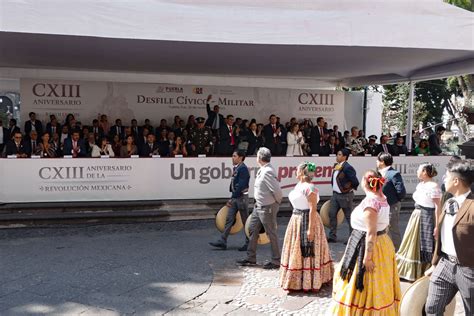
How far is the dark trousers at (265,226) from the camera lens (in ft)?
21.0

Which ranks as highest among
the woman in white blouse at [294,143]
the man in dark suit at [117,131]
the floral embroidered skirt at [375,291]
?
the man in dark suit at [117,131]

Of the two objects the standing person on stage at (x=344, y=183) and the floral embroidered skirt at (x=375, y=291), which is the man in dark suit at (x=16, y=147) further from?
the floral embroidered skirt at (x=375, y=291)

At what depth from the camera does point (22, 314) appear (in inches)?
189

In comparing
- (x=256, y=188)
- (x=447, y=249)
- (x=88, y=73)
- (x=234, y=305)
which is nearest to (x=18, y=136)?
(x=88, y=73)

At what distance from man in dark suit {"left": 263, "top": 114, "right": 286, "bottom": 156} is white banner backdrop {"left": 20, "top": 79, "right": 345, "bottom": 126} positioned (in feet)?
9.48

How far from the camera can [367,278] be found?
4.24 metres

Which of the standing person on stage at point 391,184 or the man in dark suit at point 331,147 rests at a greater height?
the man in dark suit at point 331,147

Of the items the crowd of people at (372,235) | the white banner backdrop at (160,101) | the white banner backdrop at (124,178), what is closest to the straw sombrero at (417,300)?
the crowd of people at (372,235)

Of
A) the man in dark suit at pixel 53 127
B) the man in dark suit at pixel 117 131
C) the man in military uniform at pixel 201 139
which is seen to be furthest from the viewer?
the man in dark suit at pixel 117 131

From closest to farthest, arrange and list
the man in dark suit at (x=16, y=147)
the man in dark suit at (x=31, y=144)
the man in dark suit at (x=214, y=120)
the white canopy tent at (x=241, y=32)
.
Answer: the white canopy tent at (x=241, y=32) < the man in dark suit at (x=16, y=147) < the man in dark suit at (x=31, y=144) < the man in dark suit at (x=214, y=120)

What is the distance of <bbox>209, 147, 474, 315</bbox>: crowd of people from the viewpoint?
11.6 ft

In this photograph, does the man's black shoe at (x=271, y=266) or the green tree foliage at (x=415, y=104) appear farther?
the green tree foliage at (x=415, y=104)

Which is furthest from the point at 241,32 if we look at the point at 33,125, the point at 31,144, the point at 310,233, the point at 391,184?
the point at 33,125

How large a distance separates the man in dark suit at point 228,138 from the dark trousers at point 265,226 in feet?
19.7
